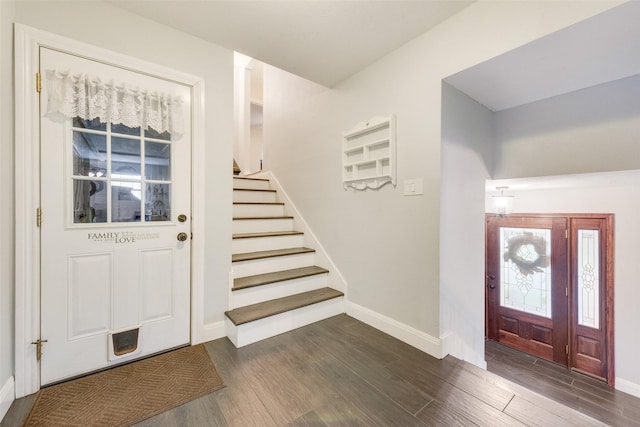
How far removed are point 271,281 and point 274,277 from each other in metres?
0.10

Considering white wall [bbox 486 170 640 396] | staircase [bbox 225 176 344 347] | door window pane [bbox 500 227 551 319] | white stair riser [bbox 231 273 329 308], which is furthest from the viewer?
door window pane [bbox 500 227 551 319]

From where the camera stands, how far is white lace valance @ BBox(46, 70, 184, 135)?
1.50 metres

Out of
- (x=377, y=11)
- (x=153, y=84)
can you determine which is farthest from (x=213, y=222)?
(x=377, y=11)

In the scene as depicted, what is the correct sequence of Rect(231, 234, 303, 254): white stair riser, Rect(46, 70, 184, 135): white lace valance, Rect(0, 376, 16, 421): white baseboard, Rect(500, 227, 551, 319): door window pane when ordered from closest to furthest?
1. Rect(0, 376, 16, 421): white baseboard
2. Rect(46, 70, 184, 135): white lace valance
3. Rect(231, 234, 303, 254): white stair riser
4. Rect(500, 227, 551, 319): door window pane

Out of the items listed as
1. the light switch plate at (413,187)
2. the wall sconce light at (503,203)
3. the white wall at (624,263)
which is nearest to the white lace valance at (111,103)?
the light switch plate at (413,187)

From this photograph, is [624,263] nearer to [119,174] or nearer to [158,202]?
[158,202]

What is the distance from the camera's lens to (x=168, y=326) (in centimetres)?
188

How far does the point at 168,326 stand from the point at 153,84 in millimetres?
1743

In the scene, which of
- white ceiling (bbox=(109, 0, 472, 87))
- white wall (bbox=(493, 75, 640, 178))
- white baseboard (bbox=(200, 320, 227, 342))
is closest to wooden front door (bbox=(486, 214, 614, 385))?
white wall (bbox=(493, 75, 640, 178))

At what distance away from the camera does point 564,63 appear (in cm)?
165

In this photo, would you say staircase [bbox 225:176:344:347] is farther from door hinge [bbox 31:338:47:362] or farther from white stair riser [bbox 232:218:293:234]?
door hinge [bbox 31:338:47:362]

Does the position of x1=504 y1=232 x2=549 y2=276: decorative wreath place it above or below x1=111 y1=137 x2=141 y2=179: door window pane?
below

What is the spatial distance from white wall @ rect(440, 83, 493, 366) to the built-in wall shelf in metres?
0.40

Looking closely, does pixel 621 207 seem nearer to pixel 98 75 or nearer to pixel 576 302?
pixel 576 302
